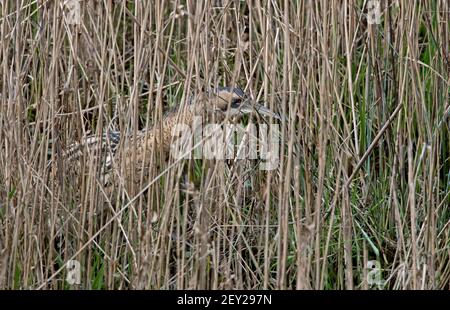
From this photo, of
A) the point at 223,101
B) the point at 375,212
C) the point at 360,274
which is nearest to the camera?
the point at 360,274

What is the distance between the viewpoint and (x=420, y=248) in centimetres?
262

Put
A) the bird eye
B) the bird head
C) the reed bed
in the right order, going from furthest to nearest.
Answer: the bird eye < the bird head < the reed bed

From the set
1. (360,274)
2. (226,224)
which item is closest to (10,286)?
(226,224)

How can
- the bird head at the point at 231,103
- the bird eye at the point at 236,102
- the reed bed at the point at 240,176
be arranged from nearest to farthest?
the reed bed at the point at 240,176 < the bird head at the point at 231,103 < the bird eye at the point at 236,102

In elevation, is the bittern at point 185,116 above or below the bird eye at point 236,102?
below

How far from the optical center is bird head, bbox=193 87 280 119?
8.77ft

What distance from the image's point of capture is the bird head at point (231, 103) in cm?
267

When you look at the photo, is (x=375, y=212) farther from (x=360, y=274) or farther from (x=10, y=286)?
(x=10, y=286)

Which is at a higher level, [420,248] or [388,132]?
[388,132]

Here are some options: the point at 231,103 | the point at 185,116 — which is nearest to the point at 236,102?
the point at 231,103

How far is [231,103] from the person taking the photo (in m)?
2.82

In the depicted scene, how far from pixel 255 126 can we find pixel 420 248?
0.93 meters

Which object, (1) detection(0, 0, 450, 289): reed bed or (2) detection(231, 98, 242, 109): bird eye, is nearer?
(1) detection(0, 0, 450, 289): reed bed
